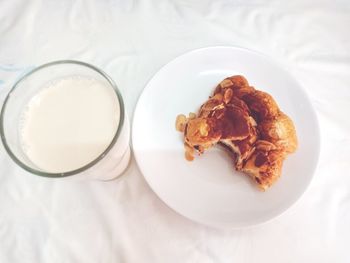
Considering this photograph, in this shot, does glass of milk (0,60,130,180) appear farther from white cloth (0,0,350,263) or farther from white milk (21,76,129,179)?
white cloth (0,0,350,263)

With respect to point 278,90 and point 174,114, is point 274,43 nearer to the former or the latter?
point 278,90

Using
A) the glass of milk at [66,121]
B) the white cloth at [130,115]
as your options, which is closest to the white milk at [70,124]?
the glass of milk at [66,121]

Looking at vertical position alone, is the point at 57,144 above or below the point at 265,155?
below

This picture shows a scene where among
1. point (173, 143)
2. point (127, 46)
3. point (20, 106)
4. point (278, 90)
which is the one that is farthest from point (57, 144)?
point (278, 90)

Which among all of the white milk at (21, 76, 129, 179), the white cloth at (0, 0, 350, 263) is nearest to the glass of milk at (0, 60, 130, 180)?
the white milk at (21, 76, 129, 179)

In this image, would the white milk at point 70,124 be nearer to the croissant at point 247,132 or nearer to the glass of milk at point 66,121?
the glass of milk at point 66,121

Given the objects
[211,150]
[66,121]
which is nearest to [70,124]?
[66,121]
